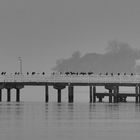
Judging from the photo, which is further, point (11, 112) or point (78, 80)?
point (78, 80)

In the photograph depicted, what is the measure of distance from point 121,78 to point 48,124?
48.7 m

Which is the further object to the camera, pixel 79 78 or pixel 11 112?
pixel 79 78

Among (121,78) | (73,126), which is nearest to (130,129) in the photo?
(73,126)

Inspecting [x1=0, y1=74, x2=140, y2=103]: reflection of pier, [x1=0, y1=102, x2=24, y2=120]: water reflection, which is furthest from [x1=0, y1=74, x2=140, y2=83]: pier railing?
[x1=0, y1=102, x2=24, y2=120]: water reflection

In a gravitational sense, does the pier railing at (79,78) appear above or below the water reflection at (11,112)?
above

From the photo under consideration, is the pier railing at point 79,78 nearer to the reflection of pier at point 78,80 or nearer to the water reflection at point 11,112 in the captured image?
the reflection of pier at point 78,80

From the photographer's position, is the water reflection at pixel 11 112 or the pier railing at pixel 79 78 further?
the pier railing at pixel 79 78

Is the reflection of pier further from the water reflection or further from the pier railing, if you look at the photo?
the water reflection

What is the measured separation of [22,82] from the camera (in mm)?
89375

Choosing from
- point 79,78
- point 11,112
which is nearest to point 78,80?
point 79,78

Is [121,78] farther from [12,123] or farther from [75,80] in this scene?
[12,123]

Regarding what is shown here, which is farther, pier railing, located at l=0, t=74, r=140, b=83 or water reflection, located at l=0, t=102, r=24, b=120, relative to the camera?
pier railing, located at l=0, t=74, r=140, b=83

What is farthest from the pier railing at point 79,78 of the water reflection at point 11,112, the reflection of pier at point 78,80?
the water reflection at point 11,112

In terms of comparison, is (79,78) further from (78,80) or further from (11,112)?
(11,112)
